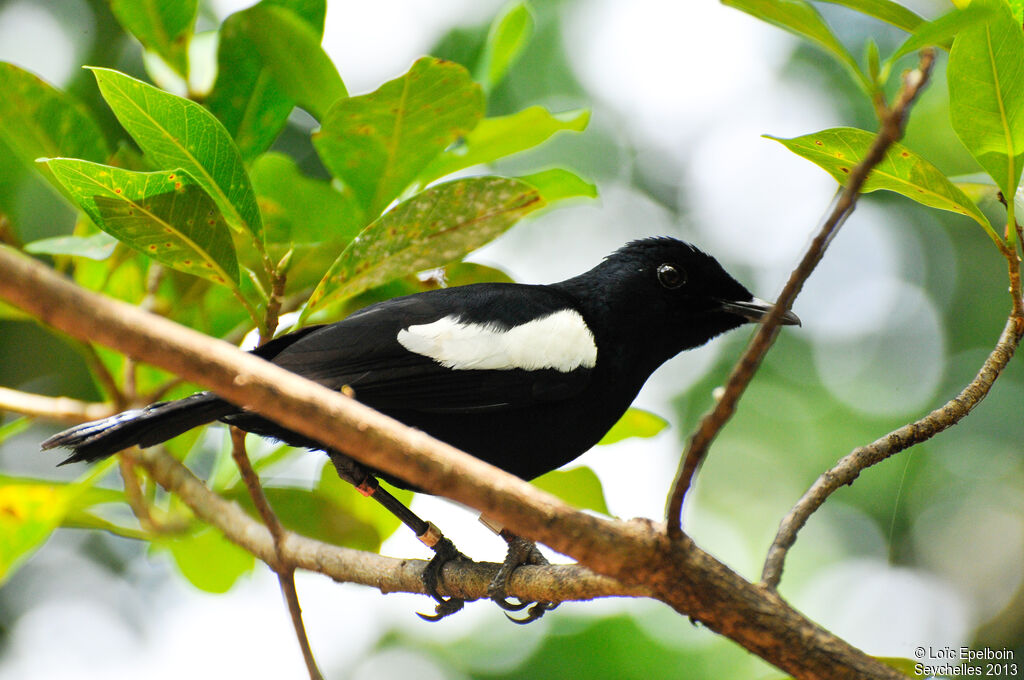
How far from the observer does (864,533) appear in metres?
5.95

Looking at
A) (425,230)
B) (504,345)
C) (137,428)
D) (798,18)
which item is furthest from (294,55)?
(798,18)

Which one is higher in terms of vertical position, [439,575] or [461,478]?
[461,478]

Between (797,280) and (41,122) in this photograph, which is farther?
(41,122)

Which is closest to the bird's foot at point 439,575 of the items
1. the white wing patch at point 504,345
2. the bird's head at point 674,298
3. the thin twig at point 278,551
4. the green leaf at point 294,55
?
the thin twig at point 278,551

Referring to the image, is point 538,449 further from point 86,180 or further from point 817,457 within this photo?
point 817,457

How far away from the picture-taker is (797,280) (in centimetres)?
146

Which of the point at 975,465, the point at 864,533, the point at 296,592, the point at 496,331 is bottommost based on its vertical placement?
the point at 296,592

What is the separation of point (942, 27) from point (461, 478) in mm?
1370

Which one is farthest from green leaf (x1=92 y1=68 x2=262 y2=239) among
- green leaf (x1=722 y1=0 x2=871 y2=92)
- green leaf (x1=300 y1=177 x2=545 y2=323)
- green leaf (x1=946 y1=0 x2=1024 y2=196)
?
green leaf (x1=946 y1=0 x2=1024 y2=196)

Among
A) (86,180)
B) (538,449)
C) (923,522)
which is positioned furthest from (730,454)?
(86,180)

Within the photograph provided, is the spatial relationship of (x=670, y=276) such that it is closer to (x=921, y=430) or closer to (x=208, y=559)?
(x=921, y=430)

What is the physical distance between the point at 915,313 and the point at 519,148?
4453 millimetres

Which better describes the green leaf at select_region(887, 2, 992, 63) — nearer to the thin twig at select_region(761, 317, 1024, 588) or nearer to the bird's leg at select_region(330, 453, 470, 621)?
the thin twig at select_region(761, 317, 1024, 588)

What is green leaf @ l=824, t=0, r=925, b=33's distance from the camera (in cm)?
237
